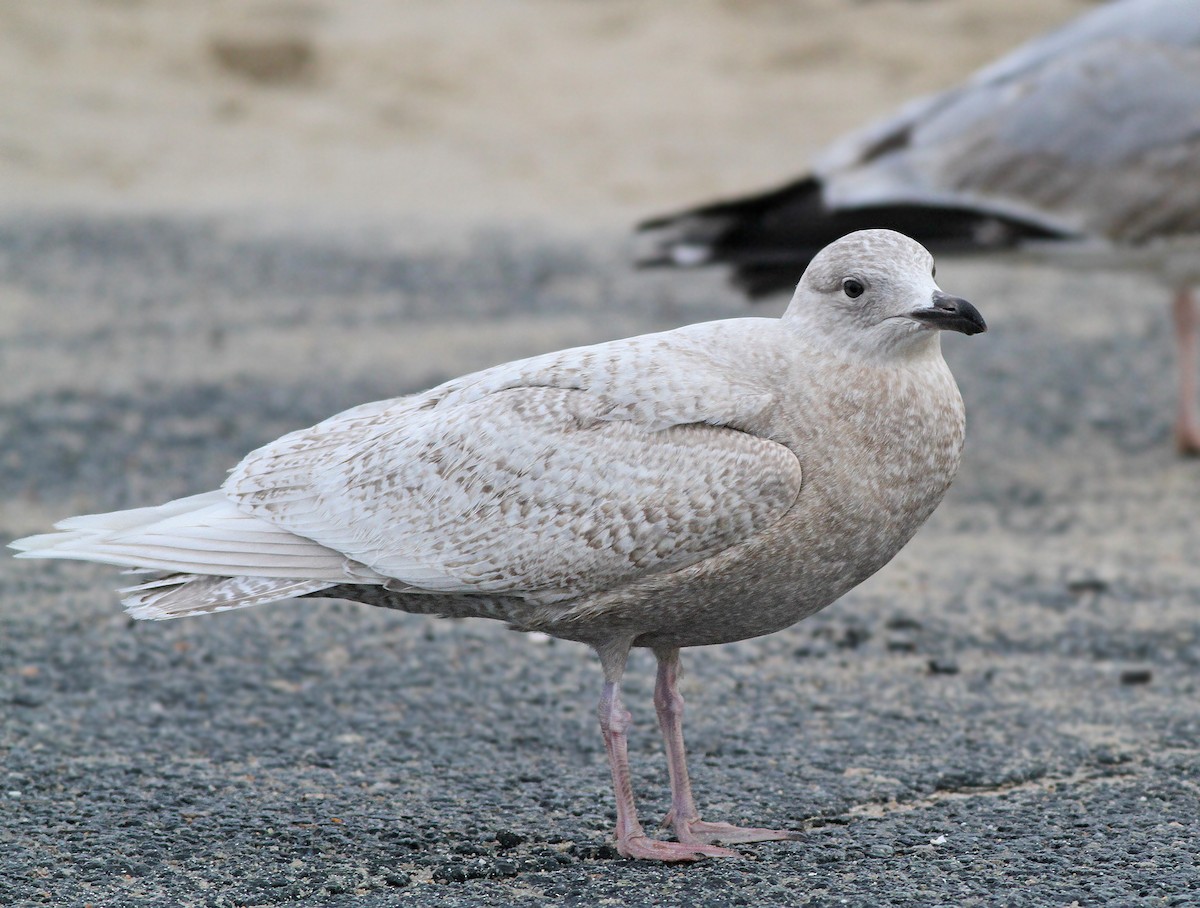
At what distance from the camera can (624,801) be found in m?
4.01

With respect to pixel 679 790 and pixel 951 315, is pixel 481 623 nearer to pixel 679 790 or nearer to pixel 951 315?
pixel 679 790

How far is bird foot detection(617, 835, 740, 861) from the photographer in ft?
13.0

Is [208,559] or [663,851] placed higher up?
[208,559]

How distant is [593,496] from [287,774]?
1.42 meters

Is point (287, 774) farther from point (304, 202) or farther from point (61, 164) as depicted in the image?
point (61, 164)

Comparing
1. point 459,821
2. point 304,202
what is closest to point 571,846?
point 459,821

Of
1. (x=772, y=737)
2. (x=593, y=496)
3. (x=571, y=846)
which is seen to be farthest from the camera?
(x=772, y=737)

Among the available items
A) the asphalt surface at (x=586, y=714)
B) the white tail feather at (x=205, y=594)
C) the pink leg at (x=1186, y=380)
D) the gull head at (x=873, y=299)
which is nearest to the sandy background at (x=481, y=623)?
the asphalt surface at (x=586, y=714)

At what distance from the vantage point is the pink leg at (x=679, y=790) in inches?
162

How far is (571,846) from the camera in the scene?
414 cm

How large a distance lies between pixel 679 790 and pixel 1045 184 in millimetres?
5306

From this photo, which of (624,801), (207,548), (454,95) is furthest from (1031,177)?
(454,95)

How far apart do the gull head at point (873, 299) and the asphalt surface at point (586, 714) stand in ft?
4.27

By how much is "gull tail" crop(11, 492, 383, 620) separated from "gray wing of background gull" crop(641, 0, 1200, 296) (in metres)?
4.72
